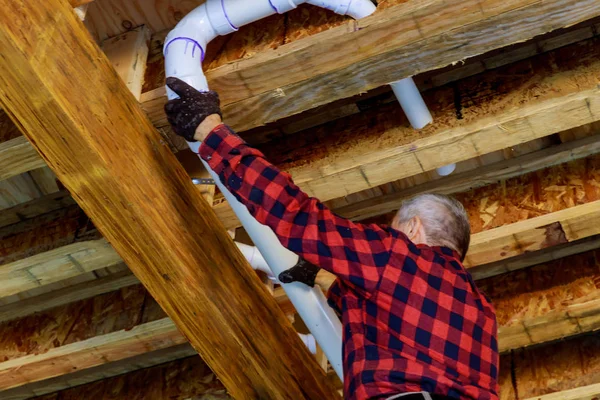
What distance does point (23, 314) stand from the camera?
161 inches

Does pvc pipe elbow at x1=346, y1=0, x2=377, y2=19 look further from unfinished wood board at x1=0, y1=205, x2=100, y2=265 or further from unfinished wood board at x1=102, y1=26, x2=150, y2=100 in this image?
unfinished wood board at x1=0, y1=205, x2=100, y2=265

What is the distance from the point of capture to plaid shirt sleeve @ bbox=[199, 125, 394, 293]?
269 centimetres

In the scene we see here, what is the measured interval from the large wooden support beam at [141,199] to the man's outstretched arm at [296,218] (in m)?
0.24

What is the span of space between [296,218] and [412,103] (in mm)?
659

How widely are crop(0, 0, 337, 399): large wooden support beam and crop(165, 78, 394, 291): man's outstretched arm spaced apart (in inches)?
9.3

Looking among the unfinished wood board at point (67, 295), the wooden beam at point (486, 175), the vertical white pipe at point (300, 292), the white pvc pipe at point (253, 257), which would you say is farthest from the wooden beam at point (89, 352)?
the wooden beam at point (486, 175)

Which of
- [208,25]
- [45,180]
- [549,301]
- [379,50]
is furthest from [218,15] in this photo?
[549,301]

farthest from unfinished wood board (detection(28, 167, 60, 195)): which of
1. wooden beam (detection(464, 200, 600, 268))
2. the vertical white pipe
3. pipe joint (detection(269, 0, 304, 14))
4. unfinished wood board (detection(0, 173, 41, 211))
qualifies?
wooden beam (detection(464, 200, 600, 268))

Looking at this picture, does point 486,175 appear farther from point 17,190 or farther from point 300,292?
point 17,190

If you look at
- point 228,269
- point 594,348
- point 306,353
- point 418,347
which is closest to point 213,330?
point 228,269

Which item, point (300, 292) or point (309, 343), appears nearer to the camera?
point (300, 292)

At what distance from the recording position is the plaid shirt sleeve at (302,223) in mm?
2686

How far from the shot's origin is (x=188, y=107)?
2764mm

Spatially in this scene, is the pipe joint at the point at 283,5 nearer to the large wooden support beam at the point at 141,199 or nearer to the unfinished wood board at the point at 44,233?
the large wooden support beam at the point at 141,199
